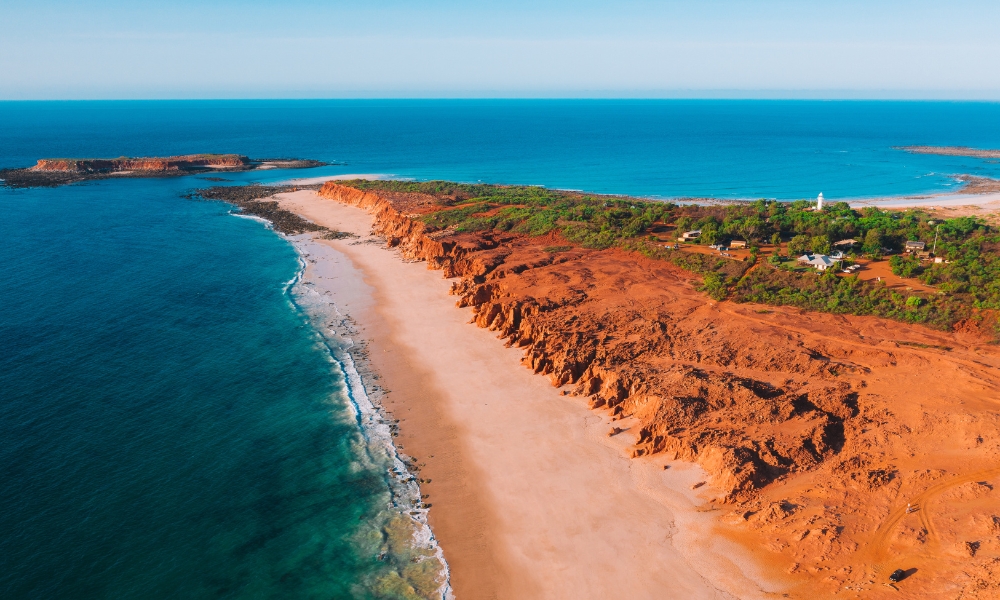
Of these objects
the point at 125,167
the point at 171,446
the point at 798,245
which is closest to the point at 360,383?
the point at 171,446

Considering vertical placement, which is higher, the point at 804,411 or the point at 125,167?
the point at 125,167

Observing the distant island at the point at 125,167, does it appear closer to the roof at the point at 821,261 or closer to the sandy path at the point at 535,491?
the sandy path at the point at 535,491

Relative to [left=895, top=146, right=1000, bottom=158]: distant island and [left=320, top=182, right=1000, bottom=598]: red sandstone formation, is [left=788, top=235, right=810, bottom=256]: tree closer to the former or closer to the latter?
[left=320, top=182, right=1000, bottom=598]: red sandstone formation

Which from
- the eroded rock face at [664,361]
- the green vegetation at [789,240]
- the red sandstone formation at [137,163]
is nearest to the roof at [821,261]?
the green vegetation at [789,240]

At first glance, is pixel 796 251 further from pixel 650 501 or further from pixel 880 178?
pixel 880 178

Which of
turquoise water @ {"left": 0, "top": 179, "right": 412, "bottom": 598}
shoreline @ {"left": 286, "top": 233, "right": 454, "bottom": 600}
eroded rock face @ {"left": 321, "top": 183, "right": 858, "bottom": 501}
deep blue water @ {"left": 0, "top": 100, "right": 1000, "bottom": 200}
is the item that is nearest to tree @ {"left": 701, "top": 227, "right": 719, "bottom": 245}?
eroded rock face @ {"left": 321, "top": 183, "right": 858, "bottom": 501}

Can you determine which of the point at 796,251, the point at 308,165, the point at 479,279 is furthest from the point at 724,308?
the point at 308,165

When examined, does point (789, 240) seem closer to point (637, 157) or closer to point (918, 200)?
point (918, 200)
